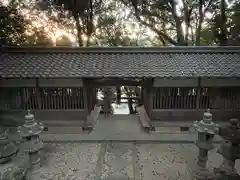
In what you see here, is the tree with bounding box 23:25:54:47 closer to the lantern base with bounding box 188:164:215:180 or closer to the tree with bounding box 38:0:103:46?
the tree with bounding box 38:0:103:46

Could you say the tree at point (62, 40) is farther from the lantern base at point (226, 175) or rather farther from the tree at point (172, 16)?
the lantern base at point (226, 175)

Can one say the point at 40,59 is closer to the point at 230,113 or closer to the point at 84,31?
the point at 84,31

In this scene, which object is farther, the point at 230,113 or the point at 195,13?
the point at 195,13

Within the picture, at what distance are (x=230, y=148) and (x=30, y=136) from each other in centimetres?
563

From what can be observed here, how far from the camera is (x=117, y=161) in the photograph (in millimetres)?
7418

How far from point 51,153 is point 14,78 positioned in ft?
11.3

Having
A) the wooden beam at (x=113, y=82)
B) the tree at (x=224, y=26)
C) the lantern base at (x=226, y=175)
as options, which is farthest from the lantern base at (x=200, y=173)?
the tree at (x=224, y=26)

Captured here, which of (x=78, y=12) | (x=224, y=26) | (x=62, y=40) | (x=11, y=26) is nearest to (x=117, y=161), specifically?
(x=11, y=26)

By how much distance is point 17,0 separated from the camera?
43.3 ft

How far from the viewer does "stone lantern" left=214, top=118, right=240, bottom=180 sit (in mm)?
5518

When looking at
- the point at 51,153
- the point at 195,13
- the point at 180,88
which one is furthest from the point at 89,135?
the point at 195,13

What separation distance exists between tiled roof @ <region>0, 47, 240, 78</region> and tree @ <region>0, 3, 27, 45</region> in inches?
71.5

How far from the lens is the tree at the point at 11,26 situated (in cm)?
1184

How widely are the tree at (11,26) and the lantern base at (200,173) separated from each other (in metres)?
11.5
